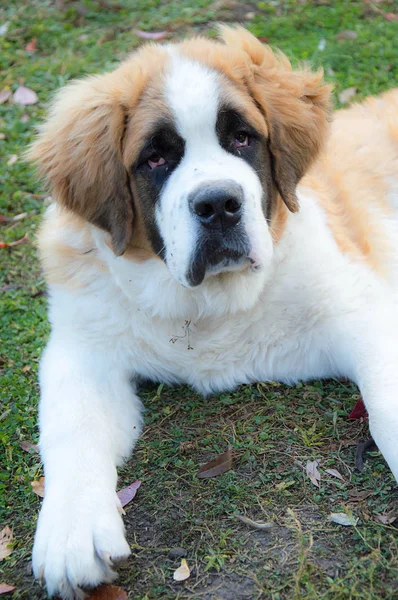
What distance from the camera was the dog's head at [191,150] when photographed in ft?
9.43

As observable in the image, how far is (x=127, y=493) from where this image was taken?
2902 mm

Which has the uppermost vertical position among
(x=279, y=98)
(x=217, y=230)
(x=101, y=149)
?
(x=279, y=98)

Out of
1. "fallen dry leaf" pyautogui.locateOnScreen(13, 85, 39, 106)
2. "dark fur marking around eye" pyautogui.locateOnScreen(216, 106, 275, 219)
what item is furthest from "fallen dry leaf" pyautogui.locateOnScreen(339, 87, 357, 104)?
"dark fur marking around eye" pyautogui.locateOnScreen(216, 106, 275, 219)

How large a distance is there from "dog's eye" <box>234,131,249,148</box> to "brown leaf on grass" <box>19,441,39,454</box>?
152 centimetres

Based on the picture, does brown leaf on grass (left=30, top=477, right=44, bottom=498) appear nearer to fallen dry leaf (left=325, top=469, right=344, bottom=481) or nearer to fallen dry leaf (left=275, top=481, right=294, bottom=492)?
fallen dry leaf (left=275, top=481, right=294, bottom=492)

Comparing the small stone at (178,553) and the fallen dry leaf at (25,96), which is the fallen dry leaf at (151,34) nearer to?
the fallen dry leaf at (25,96)

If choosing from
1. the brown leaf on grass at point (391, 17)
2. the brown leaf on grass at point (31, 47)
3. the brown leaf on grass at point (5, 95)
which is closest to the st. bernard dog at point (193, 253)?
the brown leaf on grass at point (5, 95)

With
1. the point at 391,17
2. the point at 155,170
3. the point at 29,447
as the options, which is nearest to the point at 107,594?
the point at 29,447

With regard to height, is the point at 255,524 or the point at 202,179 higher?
the point at 202,179

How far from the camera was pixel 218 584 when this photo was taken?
247cm

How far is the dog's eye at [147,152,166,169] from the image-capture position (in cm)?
301

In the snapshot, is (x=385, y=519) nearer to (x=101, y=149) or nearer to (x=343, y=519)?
(x=343, y=519)

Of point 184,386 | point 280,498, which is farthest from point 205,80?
point 280,498

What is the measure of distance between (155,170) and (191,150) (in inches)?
6.9
